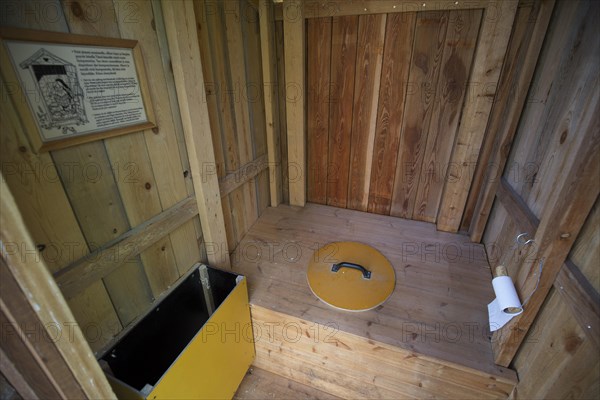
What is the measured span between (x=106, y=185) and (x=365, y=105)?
1.34 metres

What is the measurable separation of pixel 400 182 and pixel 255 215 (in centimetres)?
95

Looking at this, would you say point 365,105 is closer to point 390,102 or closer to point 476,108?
point 390,102

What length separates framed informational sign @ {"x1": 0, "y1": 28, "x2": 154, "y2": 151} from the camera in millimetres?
608

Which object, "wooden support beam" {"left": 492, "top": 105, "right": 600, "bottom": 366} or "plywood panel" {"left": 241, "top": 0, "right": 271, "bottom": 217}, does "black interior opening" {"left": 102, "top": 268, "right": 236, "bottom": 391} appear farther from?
Answer: "wooden support beam" {"left": 492, "top": 105, "right": 600, "bottom": 366}

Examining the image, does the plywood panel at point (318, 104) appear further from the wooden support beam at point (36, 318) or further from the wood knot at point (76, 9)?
the wooden support beam at point (36, 318)

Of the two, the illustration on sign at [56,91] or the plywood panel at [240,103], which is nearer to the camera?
the illustration on sign at [56,91]

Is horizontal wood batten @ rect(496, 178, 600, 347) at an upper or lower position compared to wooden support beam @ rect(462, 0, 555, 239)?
lower

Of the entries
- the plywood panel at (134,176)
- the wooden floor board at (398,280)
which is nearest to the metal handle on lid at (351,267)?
the wooden floor board at (398,280)

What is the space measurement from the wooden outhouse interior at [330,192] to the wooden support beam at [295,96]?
0.5 inches

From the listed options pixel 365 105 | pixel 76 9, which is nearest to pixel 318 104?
pixel 365 105

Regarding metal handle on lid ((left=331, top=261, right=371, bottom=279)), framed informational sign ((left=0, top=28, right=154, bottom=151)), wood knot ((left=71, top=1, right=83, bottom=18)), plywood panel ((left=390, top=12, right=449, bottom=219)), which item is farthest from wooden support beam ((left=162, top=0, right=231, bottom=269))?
plywood panel ((left=390, top=12, right=449, bottom=219))

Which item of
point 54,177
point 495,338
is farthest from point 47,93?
point 495,338

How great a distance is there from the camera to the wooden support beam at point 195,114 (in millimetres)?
904

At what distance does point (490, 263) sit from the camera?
1.41m
